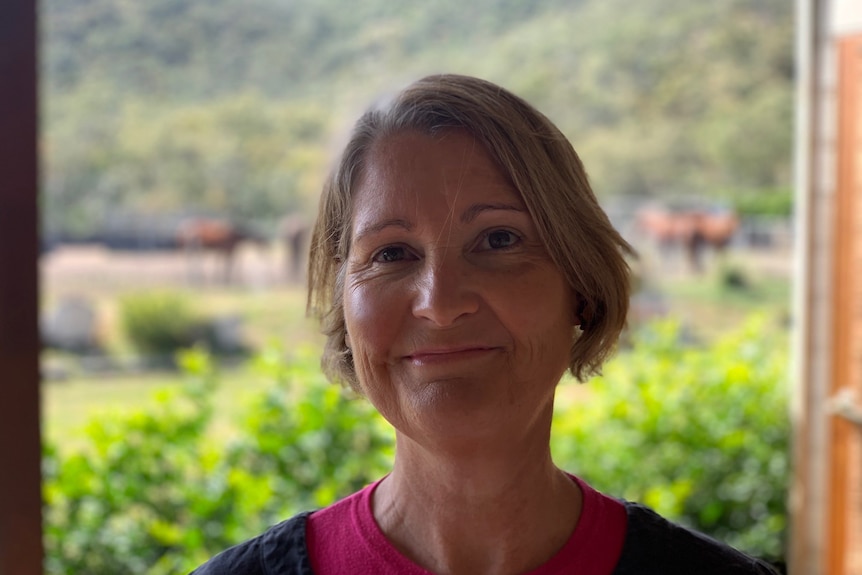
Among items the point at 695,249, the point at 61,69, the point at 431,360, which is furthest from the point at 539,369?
the point at 695,249

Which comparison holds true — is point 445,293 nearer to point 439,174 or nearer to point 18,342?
point 439,174

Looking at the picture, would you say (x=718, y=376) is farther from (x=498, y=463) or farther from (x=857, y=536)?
(x=498, y=463)

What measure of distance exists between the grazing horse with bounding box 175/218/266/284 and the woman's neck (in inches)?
132

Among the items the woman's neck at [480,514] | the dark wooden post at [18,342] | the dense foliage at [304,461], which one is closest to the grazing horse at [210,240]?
the dense foliage at [304,461]

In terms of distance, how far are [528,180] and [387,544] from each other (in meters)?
0.37

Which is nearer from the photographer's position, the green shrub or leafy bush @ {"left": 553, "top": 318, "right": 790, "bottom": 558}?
leafy bush @ {"left": 553, "top": 318, "right": 790, "bottom": 558}

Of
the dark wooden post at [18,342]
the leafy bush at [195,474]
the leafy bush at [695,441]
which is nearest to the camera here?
the dark wooden post at [18,342]

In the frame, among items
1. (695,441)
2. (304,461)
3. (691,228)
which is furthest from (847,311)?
(304,461)

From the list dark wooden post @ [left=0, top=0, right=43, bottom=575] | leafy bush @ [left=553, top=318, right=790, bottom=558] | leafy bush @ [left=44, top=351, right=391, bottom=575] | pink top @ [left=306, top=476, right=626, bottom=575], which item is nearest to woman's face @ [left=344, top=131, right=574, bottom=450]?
pink top @ [left=306, top=476, right=626, bottom=575]

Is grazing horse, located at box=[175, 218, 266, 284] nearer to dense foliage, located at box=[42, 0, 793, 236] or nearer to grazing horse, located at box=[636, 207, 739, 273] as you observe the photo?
dense foliage, located at box=[42, 0, 793, 236]

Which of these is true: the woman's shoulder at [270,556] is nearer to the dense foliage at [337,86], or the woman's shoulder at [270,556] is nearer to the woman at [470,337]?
the woman at [470,337]

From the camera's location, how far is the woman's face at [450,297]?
83cm

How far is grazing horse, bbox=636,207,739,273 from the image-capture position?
183 inches

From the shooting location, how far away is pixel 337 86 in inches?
174
